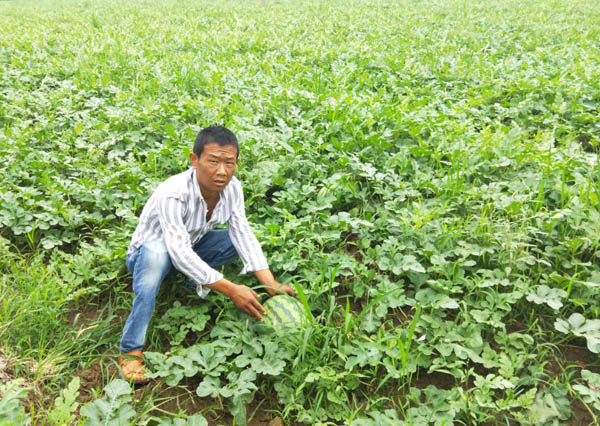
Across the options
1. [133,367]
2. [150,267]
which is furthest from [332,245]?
[133,367]

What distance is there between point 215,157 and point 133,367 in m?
1.52

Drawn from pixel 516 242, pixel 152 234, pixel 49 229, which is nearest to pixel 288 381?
pixel 152 234

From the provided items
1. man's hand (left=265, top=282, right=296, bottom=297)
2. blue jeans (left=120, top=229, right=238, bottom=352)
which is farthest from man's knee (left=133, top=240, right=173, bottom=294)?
man's hand (left=265, top=282, right=296, bottom=297)

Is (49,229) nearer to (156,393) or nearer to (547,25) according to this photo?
(156,393)

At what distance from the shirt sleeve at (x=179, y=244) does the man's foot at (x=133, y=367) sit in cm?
64

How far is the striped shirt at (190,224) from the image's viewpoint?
3.08 m

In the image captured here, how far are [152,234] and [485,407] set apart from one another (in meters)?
2.52

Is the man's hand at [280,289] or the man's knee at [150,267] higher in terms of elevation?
the man's knee at [150,267]

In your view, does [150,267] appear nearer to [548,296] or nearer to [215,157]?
[215,157]

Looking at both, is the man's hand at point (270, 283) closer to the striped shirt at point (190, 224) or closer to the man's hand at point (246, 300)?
the striped shirt at point (190, 224)

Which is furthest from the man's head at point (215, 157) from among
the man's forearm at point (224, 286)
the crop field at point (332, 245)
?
the crop field at point (332, 245)

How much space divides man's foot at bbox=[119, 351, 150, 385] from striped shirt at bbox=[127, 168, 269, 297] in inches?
23.8

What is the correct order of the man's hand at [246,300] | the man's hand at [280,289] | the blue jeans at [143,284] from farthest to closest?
the man's hand at [280,289], the man's hand at [246,300], the blue jeans at [143,284]

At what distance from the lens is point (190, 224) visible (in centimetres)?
336
